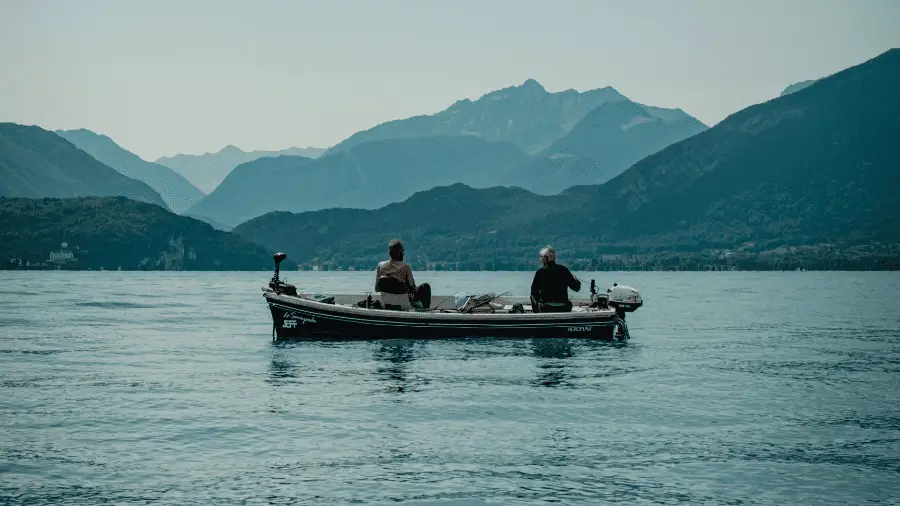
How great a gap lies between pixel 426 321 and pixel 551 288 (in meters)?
4.89

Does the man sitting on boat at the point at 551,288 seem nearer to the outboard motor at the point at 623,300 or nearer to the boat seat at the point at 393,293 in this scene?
the outboard motor at the point at 623,300

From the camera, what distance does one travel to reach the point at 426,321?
36500 mm

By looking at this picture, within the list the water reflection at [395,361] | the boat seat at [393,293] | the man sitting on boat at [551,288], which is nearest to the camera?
the water reflection at [395,361]

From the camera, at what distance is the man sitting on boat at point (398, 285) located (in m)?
34.5

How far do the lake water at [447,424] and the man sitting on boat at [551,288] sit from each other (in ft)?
5.67

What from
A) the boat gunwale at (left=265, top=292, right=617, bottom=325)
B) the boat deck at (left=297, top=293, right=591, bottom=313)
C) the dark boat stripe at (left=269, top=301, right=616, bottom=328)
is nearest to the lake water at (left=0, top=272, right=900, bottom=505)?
the dark boat stripe at (left=269, top=301, right=616, bottom=328)

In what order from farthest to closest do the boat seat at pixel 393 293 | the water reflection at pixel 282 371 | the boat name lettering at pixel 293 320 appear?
the boat name lettering at pixel 293 320 → the boat seat at pixel 393 293 → the water reflection at pixel 282 371

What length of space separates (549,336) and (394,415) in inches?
634

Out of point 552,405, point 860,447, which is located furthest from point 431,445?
point 860,447

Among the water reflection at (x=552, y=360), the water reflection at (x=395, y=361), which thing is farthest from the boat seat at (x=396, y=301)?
the water reflection at (x=552, y=360)

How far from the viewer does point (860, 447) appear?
18359 millimetres

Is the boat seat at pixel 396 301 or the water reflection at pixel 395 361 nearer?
the water reflection at pixel 395 361

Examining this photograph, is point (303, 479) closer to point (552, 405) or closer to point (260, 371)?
point (552, 405)

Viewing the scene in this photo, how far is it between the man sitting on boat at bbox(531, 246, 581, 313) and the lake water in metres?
1.73
